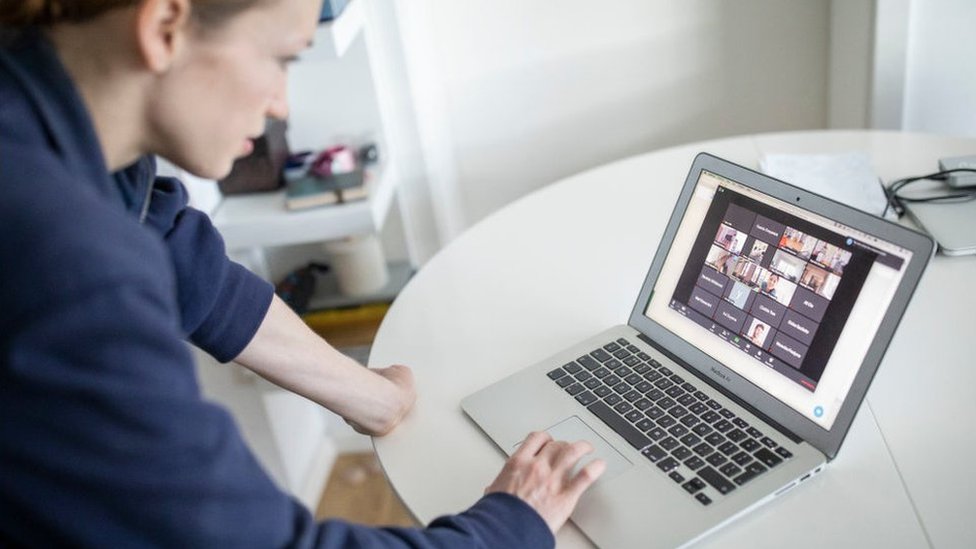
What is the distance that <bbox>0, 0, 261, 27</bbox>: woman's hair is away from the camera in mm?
599

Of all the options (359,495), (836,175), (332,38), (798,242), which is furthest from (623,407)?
(359,495)

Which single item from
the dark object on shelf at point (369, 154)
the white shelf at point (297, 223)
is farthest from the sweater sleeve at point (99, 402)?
the dark object on shelf at point (369, 154)

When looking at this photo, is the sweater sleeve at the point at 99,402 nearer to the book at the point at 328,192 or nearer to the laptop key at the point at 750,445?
the laptop key at the point at 750,445

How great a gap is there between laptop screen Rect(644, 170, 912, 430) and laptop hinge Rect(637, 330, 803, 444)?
0.02 metres

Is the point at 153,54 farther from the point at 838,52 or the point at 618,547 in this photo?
the point at 838,52

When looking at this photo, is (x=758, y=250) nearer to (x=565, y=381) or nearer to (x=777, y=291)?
(x=777, y=291)

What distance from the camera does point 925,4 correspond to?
5.31 ft

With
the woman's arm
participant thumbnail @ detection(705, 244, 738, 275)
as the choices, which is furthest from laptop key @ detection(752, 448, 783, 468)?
the woman's arm

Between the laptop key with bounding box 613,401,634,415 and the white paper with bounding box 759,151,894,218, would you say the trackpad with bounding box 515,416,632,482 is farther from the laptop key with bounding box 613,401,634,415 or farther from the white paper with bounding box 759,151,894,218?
the white paper with bounding box 759,151,894,218

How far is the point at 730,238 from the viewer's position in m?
0.97

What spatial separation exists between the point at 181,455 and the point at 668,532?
1.35ft

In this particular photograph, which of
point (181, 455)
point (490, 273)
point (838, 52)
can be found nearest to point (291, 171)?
point (490, 273)

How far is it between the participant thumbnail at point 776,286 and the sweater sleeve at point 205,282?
0.52 meters

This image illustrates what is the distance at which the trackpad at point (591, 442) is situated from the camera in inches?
33.2
